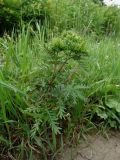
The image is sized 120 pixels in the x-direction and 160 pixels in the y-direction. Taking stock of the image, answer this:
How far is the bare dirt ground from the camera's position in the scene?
8.10 ft

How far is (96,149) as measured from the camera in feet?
8.43

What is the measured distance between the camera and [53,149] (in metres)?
2.38

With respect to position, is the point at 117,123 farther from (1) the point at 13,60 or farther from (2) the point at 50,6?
(2) the point at 50,6

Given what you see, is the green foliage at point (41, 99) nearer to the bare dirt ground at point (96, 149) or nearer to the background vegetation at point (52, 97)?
the background vegetation at point (52, 97)

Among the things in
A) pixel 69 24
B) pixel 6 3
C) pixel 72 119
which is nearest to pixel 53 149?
pixel 72 119

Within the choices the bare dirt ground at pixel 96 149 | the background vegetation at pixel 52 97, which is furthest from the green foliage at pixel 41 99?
the bare dirt ground at pixel 96 149

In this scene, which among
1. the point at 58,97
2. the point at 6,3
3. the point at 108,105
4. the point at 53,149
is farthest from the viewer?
the point at 6,3

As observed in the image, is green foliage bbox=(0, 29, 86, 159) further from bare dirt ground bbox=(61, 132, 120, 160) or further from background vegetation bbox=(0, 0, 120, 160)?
bare dirt ground bbox=(61, 132, 120, 160)

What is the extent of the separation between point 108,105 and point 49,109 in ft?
2.04

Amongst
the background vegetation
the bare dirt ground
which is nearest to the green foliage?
the background vegetation

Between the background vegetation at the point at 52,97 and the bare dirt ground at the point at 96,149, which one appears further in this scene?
the bare dirt ground at the point at 96,149

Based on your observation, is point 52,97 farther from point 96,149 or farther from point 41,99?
point 96,149

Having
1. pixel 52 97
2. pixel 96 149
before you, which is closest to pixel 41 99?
pixel 52 97

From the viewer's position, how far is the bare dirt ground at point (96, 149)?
8.10 ft
